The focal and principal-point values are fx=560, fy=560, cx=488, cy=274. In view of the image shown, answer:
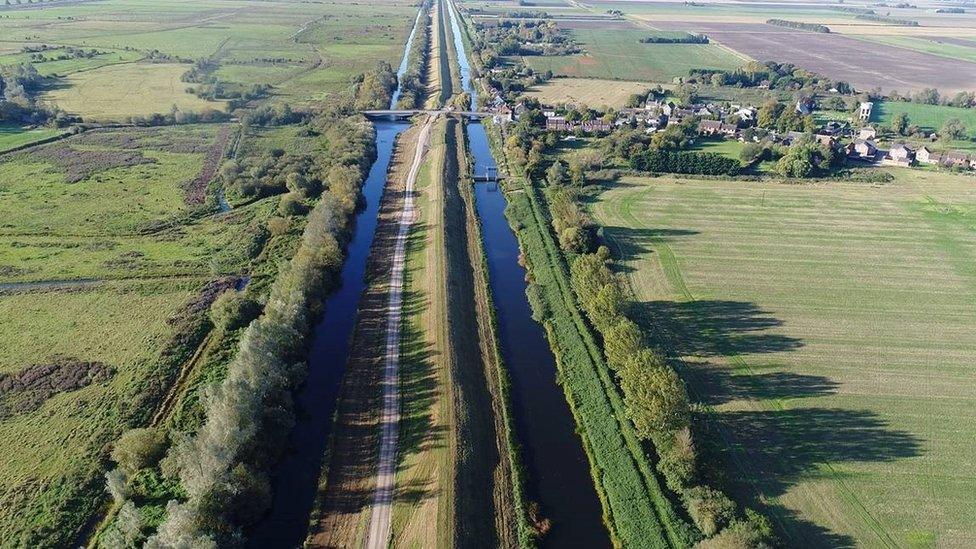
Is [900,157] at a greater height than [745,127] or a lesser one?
lesser

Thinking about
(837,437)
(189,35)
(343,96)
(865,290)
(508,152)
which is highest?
(189,35)

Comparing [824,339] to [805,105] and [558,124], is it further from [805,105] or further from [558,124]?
[805,105]

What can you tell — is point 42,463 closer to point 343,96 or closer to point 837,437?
point 837,437

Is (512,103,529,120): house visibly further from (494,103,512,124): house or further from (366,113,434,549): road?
(366,113,434,549): road

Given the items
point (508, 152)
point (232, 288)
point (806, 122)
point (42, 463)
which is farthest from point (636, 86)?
point (42, 463)

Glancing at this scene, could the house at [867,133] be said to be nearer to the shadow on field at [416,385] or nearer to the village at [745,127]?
the village at [745,127]

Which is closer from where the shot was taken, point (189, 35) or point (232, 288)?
point (232, 288)

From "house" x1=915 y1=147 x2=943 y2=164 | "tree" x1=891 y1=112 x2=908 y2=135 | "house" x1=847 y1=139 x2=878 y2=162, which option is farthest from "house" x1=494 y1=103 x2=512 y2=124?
"tree" x1=891 y1=112 x2=908 y2=135

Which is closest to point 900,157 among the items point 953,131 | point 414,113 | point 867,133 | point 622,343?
point 867,133
